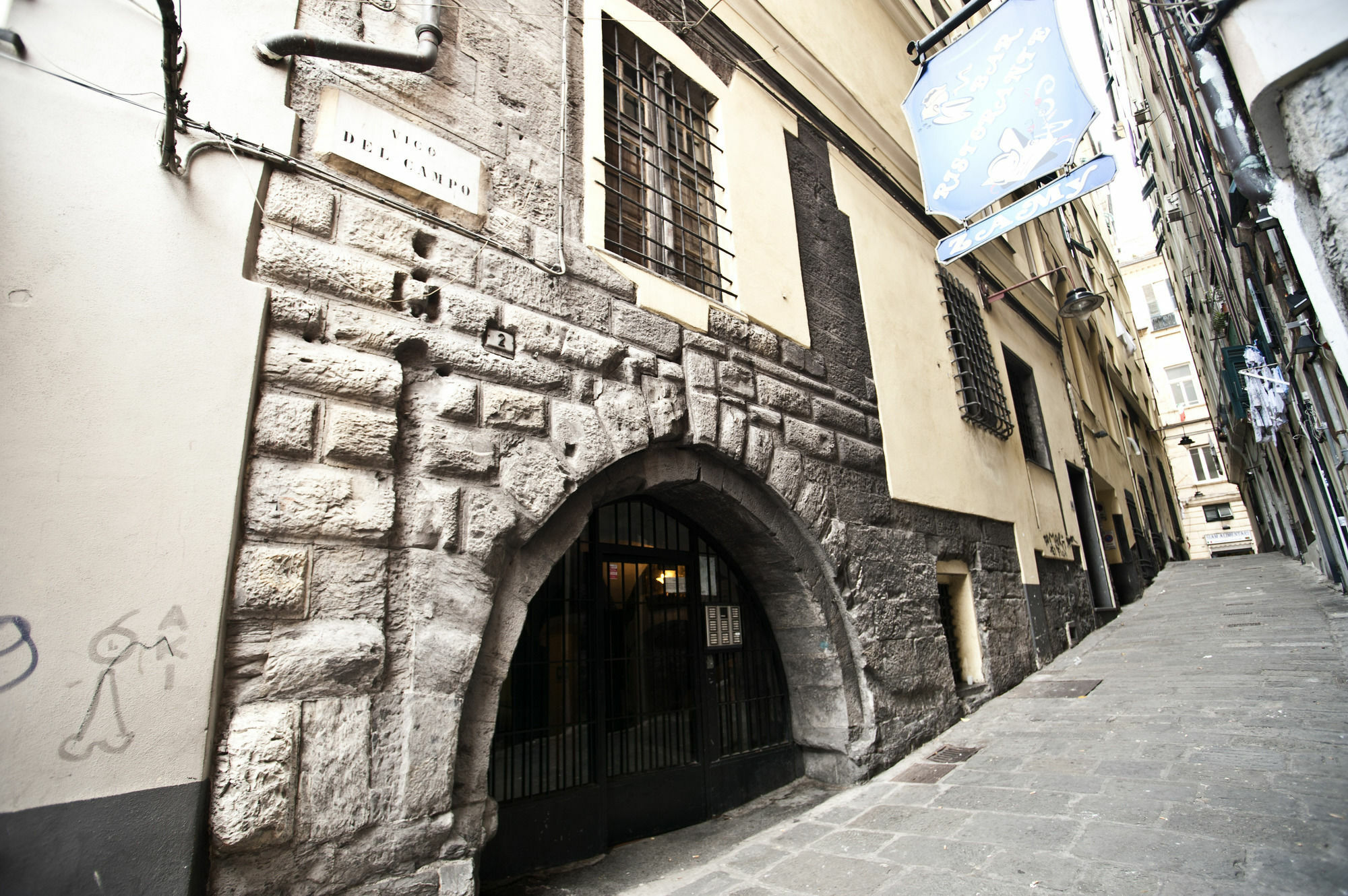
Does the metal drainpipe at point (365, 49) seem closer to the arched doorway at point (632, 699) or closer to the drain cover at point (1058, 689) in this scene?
the arched doorway at point (632, 699)

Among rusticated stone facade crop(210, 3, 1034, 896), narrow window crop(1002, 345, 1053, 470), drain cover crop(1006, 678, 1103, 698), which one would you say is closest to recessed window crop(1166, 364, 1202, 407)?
narrow window crop(1002, 345, 1053, 470)

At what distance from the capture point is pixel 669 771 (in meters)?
3.71

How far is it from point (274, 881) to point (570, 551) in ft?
6.22

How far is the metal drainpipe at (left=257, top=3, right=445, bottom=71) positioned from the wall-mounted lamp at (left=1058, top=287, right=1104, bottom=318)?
858 centimetres

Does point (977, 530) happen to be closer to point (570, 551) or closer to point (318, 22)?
point (570, 551)

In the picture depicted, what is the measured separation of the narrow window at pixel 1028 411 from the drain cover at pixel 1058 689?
Result: 3.67 metres

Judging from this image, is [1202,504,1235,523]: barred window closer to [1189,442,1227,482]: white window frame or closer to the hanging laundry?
[1189,442,1227,482]: white window frame

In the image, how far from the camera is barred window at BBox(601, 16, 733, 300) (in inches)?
158

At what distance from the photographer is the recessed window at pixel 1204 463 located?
82.8 ft

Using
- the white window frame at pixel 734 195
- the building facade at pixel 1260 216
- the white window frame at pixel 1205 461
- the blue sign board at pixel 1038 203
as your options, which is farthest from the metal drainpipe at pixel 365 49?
the white window frame at pixel 1205 461

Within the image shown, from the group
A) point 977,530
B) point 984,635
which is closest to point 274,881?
point 984,635

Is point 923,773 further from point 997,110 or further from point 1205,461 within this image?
point 1205,461

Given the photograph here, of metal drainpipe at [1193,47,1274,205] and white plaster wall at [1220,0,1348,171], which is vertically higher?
metal drainpipe at [1193,47,1274,205]

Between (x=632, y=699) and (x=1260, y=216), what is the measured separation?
3.38 metres
